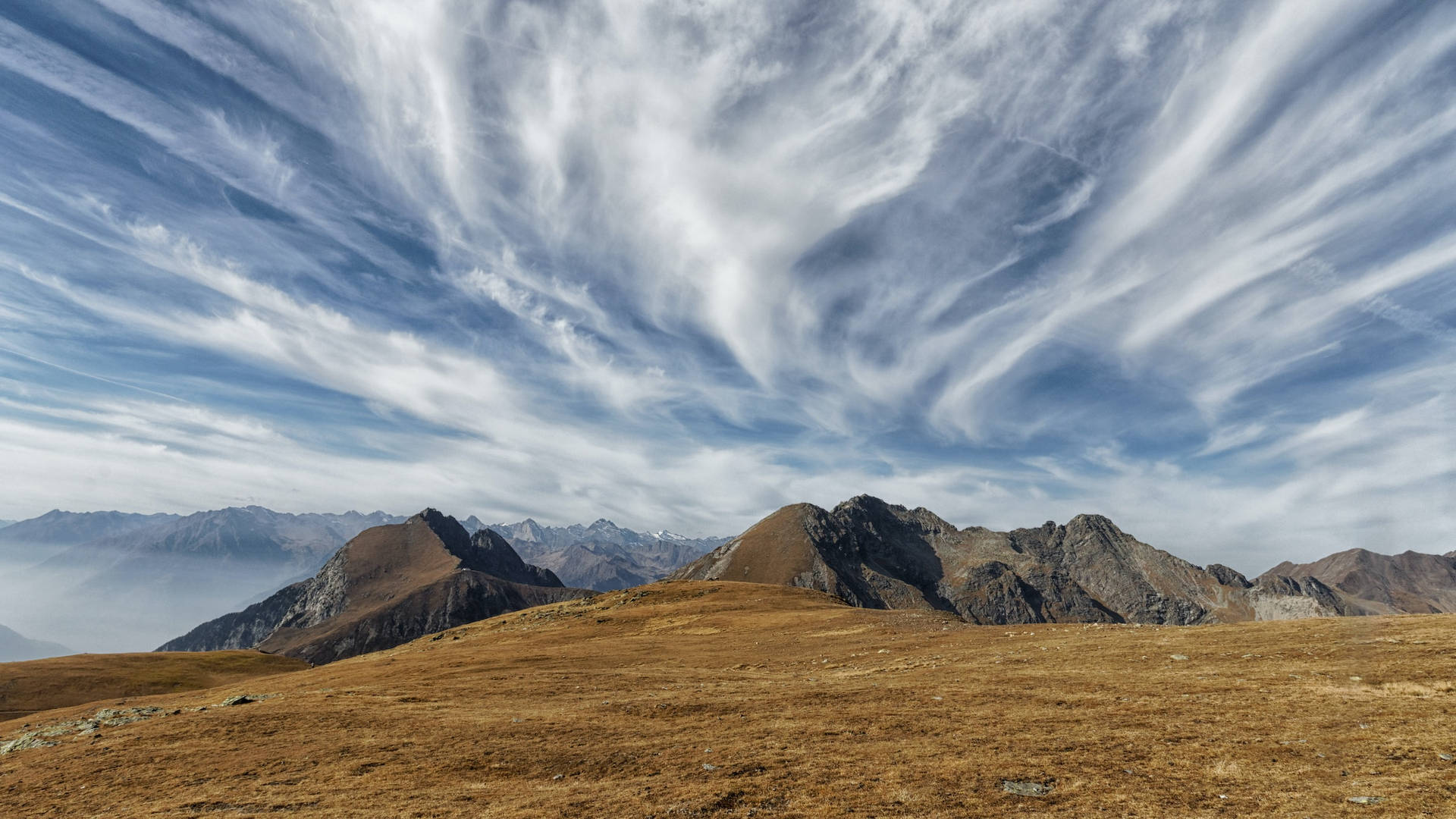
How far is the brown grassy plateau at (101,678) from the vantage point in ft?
298

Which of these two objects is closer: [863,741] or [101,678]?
[863,741]

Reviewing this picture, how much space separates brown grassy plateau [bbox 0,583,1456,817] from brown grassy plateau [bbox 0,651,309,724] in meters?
72.3

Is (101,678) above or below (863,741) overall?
below

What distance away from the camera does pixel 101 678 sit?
97.6 m

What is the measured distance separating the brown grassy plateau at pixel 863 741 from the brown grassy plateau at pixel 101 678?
72.3 meters

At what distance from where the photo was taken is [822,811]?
54.6ft

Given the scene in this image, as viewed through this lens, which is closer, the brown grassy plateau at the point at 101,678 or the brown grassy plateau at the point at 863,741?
the brown grassy plateau at the point at 863,741

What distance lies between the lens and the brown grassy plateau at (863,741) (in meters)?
17.2

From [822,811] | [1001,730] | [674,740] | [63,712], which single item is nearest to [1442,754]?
[1001,730]

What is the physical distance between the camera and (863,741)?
23328 millimetres

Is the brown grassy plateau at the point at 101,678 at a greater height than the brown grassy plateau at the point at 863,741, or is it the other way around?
the brown grassy plateau at the point at 863,741

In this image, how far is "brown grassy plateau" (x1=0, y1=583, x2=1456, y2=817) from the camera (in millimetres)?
17172

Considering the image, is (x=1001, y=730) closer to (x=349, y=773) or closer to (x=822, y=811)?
(x=822, y=811)

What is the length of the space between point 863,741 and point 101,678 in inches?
5332
